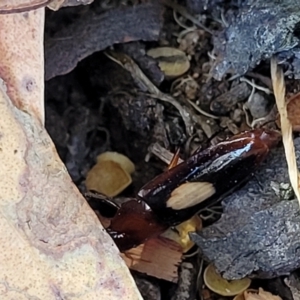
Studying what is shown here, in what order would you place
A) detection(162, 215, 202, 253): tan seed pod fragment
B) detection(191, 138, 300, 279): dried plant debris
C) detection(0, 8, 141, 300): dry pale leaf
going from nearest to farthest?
detection(0, 8, 141, 300): dry pale leaf → detection(191, 138, 300, 279): dried plant debris → detection(162, 215, 202, 253): tan seed pod fragment

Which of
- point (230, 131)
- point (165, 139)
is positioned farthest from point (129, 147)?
point (230, 131)

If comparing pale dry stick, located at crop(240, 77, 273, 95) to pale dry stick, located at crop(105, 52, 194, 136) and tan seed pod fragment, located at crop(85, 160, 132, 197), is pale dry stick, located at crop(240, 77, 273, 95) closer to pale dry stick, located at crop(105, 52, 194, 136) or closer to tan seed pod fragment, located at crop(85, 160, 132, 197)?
pale dry stick, located at crop(105, 52, 194, 136)

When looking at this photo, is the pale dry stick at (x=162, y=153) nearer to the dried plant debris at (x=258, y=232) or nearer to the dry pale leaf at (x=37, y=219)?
the dried plant debris at (x=258, y=232)

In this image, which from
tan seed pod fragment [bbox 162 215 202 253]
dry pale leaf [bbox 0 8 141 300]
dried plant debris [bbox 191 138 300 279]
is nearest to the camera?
dry pale leaf [bbox 0 8 141 300]

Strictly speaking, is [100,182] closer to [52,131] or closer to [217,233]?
[52,131]

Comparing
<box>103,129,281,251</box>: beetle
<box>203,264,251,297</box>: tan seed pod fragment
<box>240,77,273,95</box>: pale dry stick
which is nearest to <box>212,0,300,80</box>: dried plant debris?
<box>240,77,273,95</box>: pale dry stick

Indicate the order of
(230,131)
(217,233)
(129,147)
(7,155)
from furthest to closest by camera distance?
1. (129,147)
2. (230,131)
3. (217,233)
4. (7,155)
